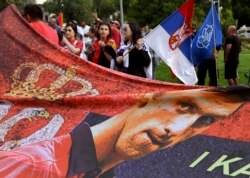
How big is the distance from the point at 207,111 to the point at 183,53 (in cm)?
445

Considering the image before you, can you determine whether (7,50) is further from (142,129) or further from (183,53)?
(183,53)

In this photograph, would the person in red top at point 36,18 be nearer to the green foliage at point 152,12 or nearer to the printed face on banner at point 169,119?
the printed face on banner at point 169,119

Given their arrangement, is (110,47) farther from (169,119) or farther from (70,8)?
(70,8)

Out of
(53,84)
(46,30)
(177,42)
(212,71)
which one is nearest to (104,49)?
(177,42)

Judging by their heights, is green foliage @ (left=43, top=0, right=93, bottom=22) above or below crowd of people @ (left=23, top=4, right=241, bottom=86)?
below

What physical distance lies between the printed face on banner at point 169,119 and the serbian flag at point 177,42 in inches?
158

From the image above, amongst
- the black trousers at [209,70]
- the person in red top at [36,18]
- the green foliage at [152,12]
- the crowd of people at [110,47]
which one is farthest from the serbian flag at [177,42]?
the green foliage at [152,12]

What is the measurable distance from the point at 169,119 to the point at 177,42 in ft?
14.4

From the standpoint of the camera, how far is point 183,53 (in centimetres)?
789

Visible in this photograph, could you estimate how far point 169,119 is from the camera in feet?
11.8

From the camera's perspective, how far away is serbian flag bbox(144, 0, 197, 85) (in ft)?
25.3

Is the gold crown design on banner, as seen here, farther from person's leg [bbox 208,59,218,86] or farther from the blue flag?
person's leg [bbox 208,59,218,86]

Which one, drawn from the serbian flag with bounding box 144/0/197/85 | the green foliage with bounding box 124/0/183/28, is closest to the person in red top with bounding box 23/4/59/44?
the serbian flag with bounding box 144/0/197/85

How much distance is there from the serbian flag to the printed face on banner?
4.02 metres
